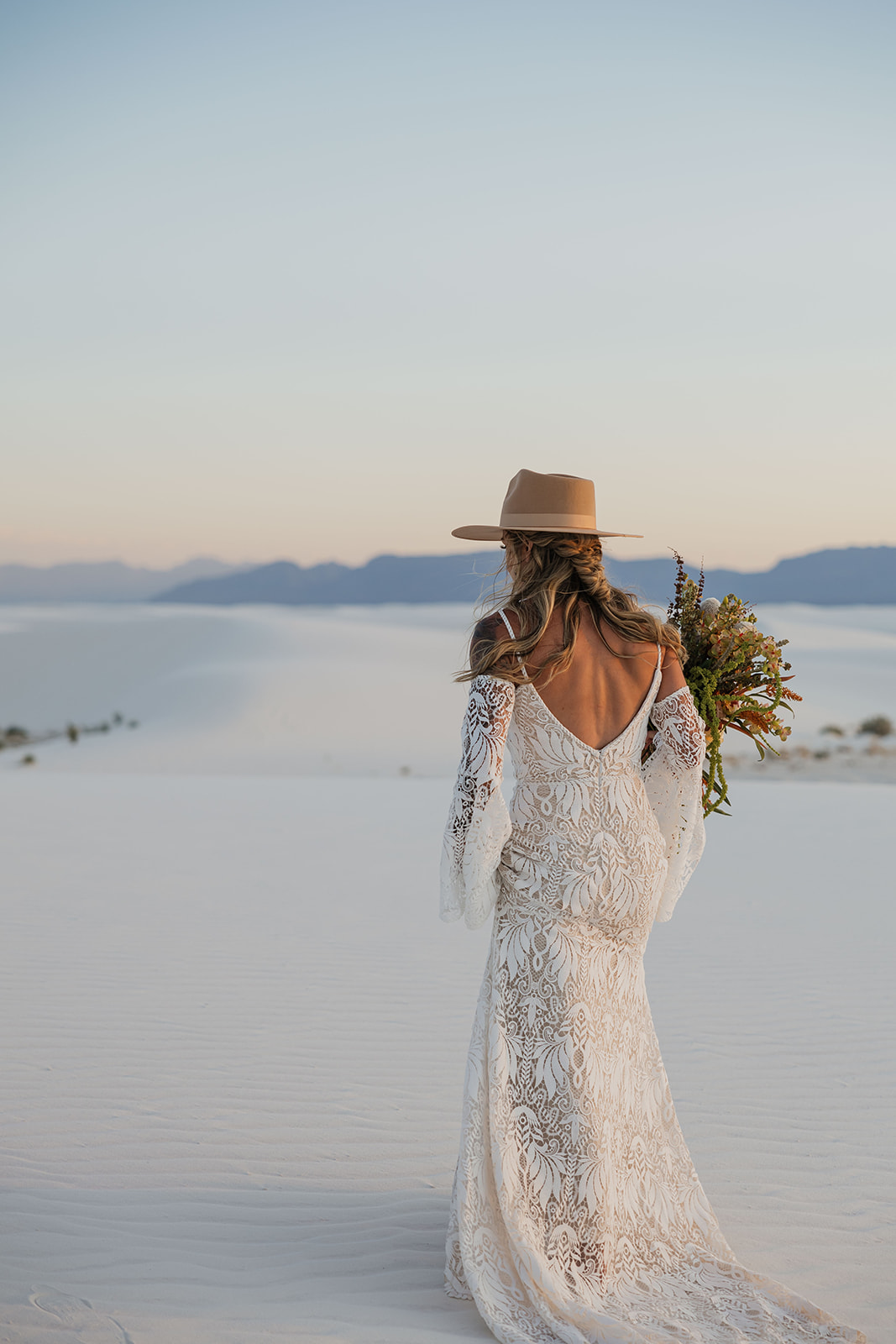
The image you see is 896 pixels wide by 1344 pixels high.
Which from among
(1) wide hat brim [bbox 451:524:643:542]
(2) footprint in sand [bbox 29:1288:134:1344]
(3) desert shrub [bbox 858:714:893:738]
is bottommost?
(3) desert shrub [bbox 858:714:893:738]

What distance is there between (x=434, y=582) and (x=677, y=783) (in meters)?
134

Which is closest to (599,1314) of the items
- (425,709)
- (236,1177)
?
(236,1177)

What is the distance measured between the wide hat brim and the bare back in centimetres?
22

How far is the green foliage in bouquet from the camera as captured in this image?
141 inches

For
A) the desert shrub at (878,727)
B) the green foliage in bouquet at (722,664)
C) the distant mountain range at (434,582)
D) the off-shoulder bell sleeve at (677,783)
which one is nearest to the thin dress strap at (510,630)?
the off-shoulder bell sleeve at (677,783)

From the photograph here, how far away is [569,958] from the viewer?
315 cm

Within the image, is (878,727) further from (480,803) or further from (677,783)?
(480,803)

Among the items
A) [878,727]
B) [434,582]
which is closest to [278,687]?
[878,727]

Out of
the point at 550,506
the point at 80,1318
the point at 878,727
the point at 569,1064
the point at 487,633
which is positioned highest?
the point at 550,506

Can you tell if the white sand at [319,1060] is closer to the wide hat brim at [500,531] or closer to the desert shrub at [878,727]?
the wide hat brim at [500,531]

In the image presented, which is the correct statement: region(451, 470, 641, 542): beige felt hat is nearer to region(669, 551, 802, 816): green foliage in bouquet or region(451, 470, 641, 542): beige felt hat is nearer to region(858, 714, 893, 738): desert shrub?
region(669, 551, 802, 816): green foliage in bouquet

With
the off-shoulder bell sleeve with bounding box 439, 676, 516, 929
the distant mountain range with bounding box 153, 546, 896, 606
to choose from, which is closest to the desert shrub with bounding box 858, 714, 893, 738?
the off-shoulder bell sleeve with bounding box 439, 676, 516, 929

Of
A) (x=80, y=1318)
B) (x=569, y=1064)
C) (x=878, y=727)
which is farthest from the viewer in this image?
(x=878, y=727)

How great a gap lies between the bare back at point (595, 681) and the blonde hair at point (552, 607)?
17mm
